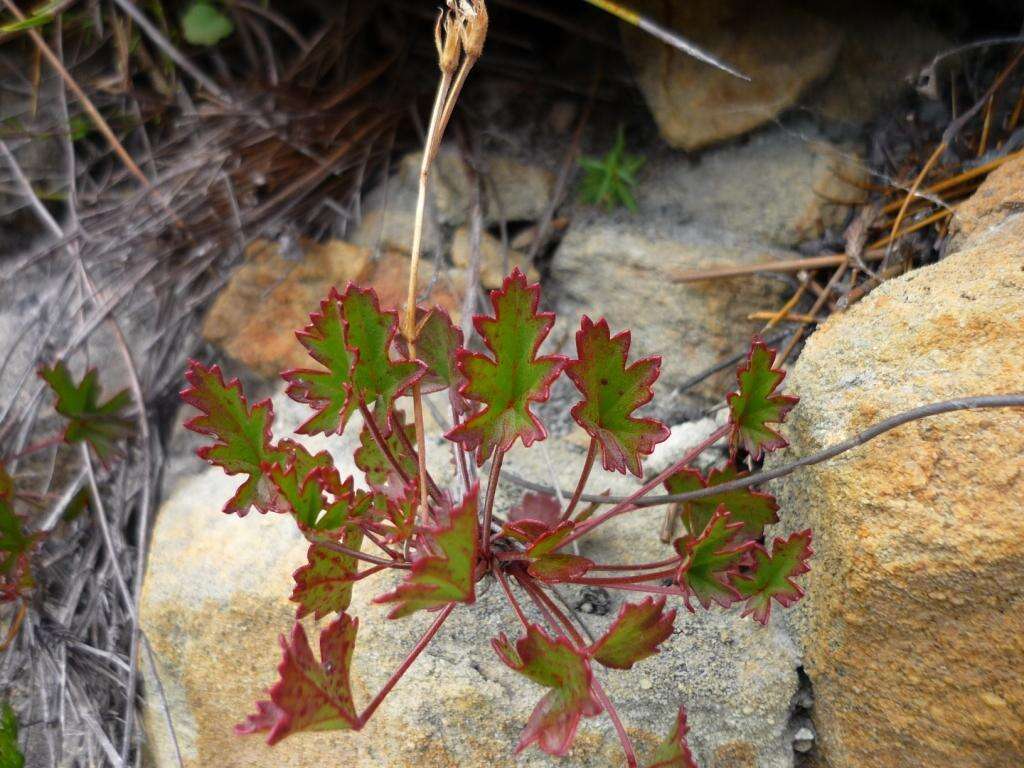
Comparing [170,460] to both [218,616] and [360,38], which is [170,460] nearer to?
[218,616]

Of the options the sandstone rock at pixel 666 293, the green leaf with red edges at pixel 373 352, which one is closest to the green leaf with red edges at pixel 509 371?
the green leaf with red edges at pixel 373 352

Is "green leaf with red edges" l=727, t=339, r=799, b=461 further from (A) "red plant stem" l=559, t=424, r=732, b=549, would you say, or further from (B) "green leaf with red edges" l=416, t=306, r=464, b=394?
(B) "green leaf with red edges" l=416, t=306, r=464, b=394

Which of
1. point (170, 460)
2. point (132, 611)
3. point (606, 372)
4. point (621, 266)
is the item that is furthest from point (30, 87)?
point (606, 372)

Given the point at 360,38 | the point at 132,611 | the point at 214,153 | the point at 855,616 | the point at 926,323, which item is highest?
the point at 360,38

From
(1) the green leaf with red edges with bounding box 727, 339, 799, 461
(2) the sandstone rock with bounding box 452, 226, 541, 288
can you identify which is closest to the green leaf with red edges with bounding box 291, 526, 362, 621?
(1) the green leaf with red edges with bounding box 727, 339, 799, 461

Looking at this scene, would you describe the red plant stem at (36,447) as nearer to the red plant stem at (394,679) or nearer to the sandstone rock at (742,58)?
the red plant stem at (394,679)
